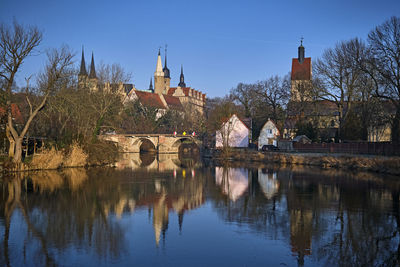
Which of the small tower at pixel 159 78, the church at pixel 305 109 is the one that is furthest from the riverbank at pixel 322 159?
the small tower at pixel 159 78

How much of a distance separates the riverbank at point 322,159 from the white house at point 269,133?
290 inches

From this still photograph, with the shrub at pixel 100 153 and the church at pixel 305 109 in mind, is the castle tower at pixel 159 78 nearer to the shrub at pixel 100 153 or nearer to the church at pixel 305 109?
the church at pixel 305 109

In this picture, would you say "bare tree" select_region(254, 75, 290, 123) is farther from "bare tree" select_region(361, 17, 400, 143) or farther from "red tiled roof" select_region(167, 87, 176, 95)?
"red tiled roof" select_region(167, 87, 176, 95)

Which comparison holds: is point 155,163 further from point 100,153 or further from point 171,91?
point 171,91

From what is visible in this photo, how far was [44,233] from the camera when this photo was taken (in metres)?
12.5

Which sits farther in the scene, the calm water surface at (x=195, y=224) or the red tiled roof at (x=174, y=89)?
the red tiled roof at (x=174, y=89)

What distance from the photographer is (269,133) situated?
57.7m

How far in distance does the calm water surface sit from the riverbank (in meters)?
7.46

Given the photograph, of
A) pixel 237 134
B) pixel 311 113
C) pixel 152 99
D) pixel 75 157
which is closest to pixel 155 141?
pixel 237 134

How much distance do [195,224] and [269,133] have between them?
145ft

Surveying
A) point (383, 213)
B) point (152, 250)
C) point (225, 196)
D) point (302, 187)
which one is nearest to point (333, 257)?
point (152, 250)

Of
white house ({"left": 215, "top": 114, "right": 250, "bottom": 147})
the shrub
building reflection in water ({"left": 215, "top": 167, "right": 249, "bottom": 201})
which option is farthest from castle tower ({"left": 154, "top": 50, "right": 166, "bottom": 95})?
building reflection in water ({"left": 215, "top": 167, "right": 249, "bottom": 201})

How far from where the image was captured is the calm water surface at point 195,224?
10.6 meters

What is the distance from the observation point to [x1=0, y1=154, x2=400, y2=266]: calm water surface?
34.7ft
